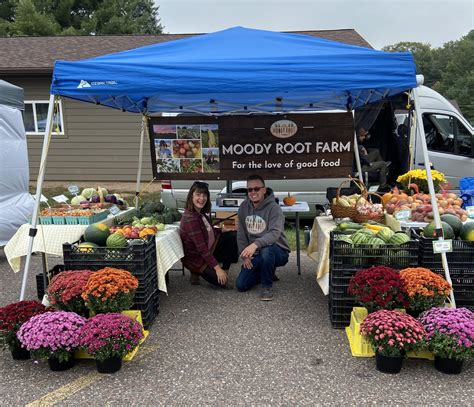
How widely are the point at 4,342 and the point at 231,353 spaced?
1.74 metres

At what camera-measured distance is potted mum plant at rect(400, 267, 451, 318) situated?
Result: 3342 mm

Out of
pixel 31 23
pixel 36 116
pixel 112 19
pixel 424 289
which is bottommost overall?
pixel 424 289

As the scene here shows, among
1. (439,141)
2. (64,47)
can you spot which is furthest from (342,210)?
(64,47)

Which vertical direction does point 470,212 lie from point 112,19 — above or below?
below

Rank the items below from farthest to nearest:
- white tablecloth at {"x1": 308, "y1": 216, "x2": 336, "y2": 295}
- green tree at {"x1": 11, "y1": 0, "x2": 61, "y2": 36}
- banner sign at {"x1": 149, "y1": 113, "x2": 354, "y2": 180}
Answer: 1. green tree at {"x1": 11, "y1": 0, "x2": 61, "y2": 36}
2. banner sign at {"x1": 149, "y1": 113, "x2": 354, "y2": 180}
3. white tablecloth at {"x1": 308, "y1": 216, "x2": 336, "y2": 295}

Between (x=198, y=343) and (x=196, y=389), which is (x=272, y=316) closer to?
(x=198, y=343)

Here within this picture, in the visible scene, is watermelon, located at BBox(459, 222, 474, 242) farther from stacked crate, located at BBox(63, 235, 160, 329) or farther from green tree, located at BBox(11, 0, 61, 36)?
green tree, located at BBox(11, 0, 61, 36)

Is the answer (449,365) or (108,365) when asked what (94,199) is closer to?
(108,365)

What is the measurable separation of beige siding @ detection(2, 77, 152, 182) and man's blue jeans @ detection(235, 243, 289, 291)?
341 inches

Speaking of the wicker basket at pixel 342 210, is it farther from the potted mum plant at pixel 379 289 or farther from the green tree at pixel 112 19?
the green tree at pixel 112 19

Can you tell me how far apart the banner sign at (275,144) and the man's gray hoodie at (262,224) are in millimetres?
408

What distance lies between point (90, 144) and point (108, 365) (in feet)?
36.2

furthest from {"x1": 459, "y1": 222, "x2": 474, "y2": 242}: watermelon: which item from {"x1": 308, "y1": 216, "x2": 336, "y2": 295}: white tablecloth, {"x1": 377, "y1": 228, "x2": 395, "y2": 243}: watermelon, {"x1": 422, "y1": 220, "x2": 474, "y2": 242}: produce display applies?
{"x1": 308, "y1": 216, "x2": 336, "y2": 295}: white tablecloth

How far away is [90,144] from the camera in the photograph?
13.2 m
